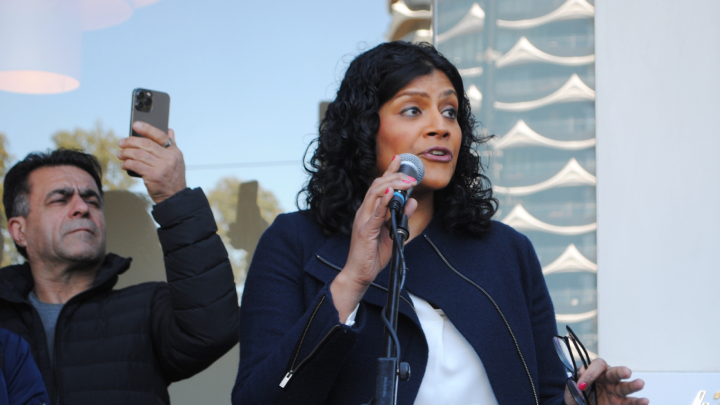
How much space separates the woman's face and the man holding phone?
789 millimetres

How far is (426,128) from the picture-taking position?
1.73 m

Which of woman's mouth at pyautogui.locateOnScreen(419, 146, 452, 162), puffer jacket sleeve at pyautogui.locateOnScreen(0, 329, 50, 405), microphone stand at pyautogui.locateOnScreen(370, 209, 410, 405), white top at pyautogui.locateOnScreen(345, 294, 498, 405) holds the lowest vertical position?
puffer jacket sleeve at pyautogui.locateOnScreen(0, 329, 50, 405)

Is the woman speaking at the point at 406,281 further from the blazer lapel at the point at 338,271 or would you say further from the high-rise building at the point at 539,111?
the high-rise building at the point at 539,111

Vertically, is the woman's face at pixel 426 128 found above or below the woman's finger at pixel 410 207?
above

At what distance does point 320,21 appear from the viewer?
157 inches

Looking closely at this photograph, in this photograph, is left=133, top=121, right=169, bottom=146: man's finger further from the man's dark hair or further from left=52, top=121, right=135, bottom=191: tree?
left=52, top=121, right=135, bottom=191: tree

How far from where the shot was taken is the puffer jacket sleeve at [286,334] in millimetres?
1394

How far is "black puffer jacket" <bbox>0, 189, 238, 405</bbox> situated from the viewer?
2.29 metres

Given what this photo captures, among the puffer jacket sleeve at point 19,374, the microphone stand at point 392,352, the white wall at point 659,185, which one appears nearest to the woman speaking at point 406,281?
the microphone stand at point 392,352


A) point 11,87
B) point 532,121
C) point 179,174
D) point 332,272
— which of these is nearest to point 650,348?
point 532,121

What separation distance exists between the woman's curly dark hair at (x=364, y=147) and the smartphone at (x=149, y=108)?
22.1 inches

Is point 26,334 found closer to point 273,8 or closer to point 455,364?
point 455,364

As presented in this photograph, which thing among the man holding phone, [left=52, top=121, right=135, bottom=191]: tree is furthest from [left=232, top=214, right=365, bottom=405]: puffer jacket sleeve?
[left=52, top=121, right=135, bottom=191]: tree

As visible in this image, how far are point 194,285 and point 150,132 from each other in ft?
1.82
